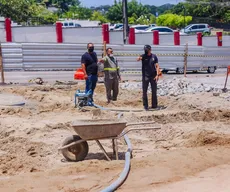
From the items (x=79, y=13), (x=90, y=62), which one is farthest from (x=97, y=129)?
(x=79, y=13)

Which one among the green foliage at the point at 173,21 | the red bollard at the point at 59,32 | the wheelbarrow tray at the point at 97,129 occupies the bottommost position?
the wheelbarrow tray at the point at 97,129

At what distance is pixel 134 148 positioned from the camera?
11.0 meters

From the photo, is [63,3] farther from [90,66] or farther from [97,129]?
[97,129]

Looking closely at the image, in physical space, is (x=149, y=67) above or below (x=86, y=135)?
above

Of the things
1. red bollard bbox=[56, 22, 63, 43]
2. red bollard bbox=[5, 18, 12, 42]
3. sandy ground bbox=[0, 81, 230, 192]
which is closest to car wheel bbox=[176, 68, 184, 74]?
sandy ground bbox=[0, 81, 230, 192]

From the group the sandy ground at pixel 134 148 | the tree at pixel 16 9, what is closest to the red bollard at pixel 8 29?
the tree at pixel 16 9

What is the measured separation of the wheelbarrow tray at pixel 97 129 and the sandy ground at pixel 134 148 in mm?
482

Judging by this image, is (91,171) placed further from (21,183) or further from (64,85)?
(64,85)

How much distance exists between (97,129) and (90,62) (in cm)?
666

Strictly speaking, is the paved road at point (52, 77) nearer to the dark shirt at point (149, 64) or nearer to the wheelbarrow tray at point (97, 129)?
the dark shirt at point (149, 64)

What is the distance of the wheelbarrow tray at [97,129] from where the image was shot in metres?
9.08

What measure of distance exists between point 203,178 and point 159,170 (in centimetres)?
77

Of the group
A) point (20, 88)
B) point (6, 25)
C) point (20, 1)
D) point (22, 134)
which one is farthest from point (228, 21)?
point (22, 134)

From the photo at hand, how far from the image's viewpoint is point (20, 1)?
49.1 m
